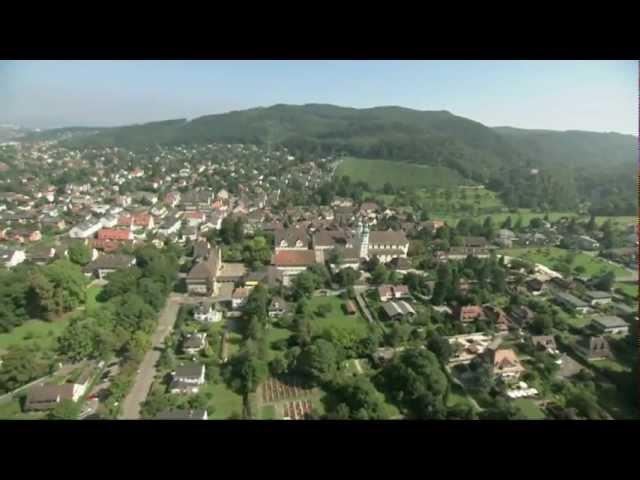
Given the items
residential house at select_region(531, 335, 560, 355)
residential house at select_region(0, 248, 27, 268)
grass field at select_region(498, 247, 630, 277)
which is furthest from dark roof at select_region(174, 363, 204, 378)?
grass field at select_region(498, 247, 630, 277)

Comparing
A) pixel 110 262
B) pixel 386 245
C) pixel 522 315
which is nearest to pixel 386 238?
pixel 386 245

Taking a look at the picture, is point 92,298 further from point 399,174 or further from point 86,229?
point 399,174

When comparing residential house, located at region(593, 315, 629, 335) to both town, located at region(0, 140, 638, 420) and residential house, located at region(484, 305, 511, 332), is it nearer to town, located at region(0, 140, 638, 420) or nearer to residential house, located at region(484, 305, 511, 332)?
town, located at region(0, 140, 638, 420)

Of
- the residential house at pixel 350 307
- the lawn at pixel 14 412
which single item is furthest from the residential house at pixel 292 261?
the lawn at pixel 14 412
